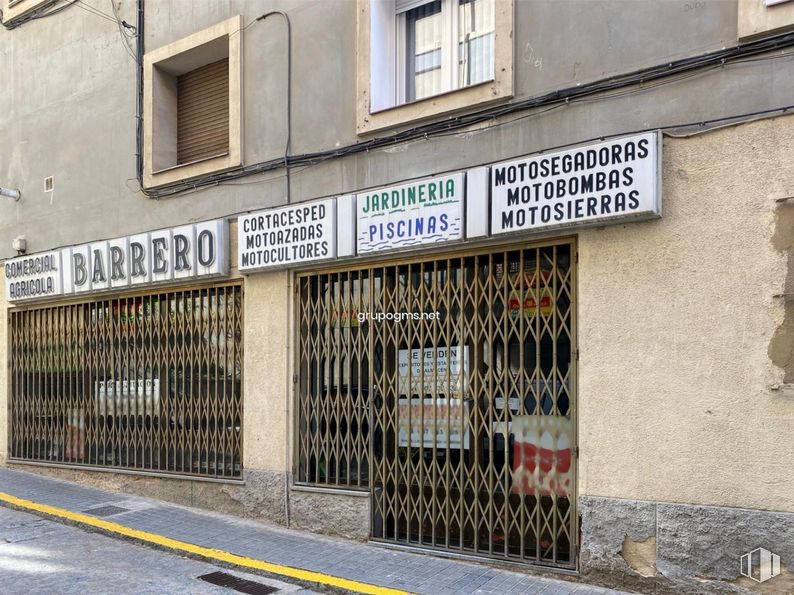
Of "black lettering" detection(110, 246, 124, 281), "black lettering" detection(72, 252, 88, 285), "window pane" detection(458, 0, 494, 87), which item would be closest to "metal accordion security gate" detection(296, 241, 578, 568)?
"window pane" detection(458, 0, 494, 87)

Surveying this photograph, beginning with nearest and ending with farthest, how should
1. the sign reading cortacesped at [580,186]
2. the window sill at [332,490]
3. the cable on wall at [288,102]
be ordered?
the sign reading cortacesped at [580,186]
the window sill at [332,490]
the cable on wall at [288,102]

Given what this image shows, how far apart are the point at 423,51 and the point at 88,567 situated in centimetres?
559

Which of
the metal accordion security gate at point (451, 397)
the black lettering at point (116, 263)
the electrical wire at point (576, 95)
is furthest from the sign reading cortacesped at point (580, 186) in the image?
the black lettering at point (116, 263)

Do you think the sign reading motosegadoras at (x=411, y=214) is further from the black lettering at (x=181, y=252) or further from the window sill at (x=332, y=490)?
the black lettering at (x=181, y=252)

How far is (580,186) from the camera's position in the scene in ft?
18.2

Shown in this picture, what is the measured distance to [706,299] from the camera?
517 centimetres

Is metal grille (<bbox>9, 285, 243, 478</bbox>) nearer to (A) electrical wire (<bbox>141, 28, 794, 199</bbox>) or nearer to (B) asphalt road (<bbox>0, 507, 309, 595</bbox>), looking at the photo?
(B) asphalt road (<bbox>0, 507, 309, 595</bbox>)

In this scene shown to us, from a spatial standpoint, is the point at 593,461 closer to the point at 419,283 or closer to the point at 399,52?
the point at 419,283

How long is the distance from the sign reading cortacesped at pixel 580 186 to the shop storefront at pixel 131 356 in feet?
11.5

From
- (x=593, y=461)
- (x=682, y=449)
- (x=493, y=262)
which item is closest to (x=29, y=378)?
(x=493, y=262)

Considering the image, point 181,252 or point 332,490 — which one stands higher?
point 181,252

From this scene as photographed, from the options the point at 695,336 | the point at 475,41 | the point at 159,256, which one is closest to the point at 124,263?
the point at 159,256

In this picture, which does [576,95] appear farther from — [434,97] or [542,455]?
[542,455]

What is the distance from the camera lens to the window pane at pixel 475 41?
6.60 meters
